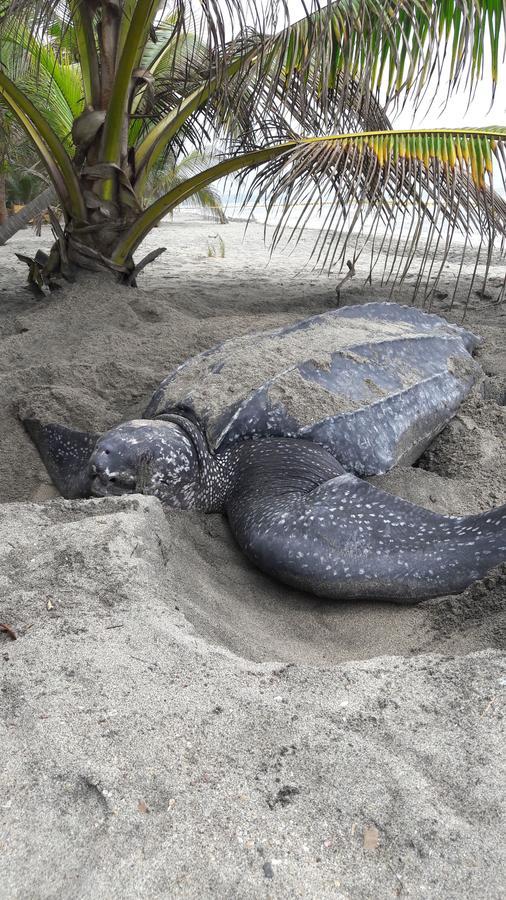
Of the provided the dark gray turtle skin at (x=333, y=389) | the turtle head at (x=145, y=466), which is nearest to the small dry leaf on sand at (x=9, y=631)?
the turtle head at (x=145, y=466)

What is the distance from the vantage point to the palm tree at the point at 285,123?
3.67 metres

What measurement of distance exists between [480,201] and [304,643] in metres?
2.78

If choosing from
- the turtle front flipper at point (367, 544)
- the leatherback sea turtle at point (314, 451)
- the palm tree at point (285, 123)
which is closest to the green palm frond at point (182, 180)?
the palm tree at point (285, 123)

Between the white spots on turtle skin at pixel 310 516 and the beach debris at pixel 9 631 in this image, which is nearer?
the beach debris at pixel 9 631

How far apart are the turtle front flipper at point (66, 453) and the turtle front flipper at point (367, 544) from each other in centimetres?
71

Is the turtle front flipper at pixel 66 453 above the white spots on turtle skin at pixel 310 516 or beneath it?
beneath

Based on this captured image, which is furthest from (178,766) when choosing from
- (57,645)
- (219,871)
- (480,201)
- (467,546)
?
(480,201)

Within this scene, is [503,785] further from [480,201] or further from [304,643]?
[480,201]

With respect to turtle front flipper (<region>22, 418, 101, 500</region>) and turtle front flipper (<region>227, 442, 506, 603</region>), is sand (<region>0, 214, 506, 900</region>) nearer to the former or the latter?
turtle front flipper (<region>227, 442, 506, 603</region>)

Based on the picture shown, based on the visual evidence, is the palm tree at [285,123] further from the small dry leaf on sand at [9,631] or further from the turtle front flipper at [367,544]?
the small dry leaf on sand at [9,631]

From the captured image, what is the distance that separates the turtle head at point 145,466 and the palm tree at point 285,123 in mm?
1651

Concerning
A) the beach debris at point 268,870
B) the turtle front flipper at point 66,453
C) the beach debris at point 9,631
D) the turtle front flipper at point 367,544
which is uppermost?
the beach debris at point 268,870

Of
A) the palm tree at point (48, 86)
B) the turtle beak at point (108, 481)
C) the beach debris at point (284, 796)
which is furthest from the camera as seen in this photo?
the palm tree at point (48, 86)

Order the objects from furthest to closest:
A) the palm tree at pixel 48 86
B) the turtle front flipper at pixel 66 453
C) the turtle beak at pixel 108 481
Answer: the palm tree at pixel 48 86
the turtle front flipper at pixel 66 453
the turtle beak at pixel 108 481
